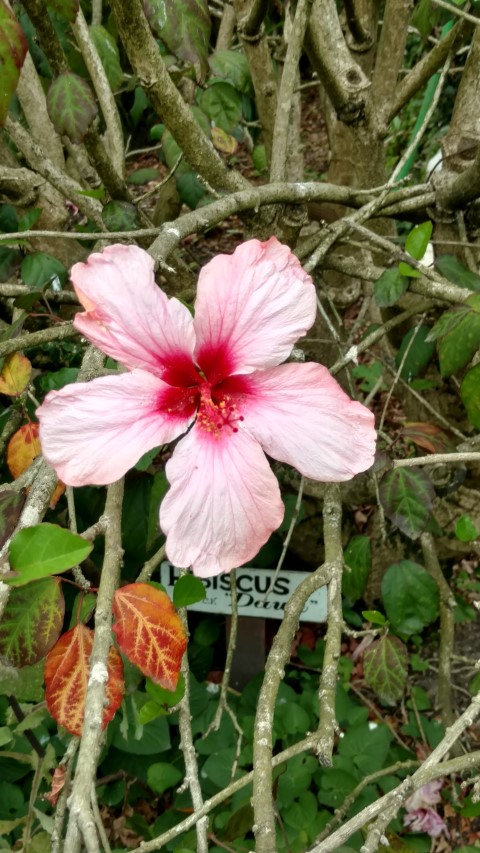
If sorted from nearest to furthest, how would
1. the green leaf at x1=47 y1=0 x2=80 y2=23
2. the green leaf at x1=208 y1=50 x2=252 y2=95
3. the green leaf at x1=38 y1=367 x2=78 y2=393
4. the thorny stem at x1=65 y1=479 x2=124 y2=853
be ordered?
the thorny stem at x1=65 y1=479 x2=124 y2=853, the green leaf at x1=47 y1=0 x2=80 y2=23, the green leaf at x1=38 y1=367 x2=78 y2=393, the green leaf at x1=208 y1=50 x2=252 y2=95

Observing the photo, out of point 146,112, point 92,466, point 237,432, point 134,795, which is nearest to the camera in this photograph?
point 92,466

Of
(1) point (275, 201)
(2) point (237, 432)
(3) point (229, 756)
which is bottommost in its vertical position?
(3) point (229, 756)

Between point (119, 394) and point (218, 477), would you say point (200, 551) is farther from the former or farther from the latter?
point (119, 394)

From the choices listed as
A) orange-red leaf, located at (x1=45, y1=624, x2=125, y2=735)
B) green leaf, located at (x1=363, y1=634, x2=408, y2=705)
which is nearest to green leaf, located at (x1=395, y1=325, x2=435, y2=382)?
green leaf, located at (x1=363, y1=634, x2=408, y2=705)

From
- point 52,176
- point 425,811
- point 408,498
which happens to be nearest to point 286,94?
point 52,176

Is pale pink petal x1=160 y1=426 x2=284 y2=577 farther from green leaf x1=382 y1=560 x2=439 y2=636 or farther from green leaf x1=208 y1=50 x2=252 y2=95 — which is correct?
green leaf x1=208 y1=50 x2=252 y2=95

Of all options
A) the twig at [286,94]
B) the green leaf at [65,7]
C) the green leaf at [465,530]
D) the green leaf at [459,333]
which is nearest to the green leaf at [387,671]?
the green leaf at [465,530]

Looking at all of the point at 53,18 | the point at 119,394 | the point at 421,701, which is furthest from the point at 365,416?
the point at 421,701

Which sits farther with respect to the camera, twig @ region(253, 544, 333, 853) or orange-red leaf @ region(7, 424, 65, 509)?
orange-red leaf @ region(7, 424, 65, 509)
